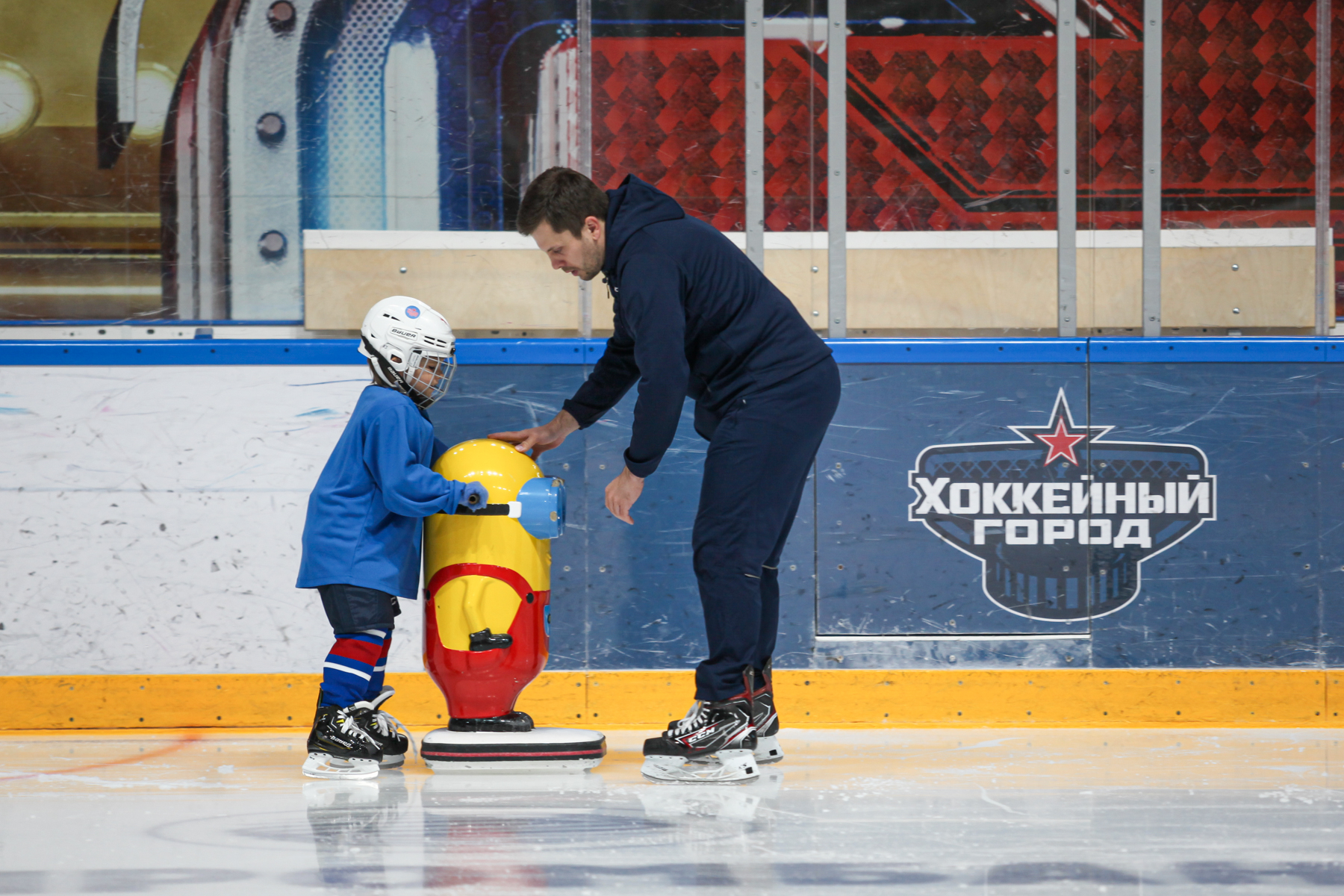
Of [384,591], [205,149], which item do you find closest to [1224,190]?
[384,591]

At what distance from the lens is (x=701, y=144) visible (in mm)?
3396

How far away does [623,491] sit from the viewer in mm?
2428

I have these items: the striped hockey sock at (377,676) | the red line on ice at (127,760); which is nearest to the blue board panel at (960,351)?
the striped hockey sock at (377,676)

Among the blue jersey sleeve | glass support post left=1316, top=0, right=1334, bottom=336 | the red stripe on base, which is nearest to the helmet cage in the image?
the blue jersey sleeve

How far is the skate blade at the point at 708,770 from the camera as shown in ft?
7.73

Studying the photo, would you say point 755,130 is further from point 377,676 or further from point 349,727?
point 349,727

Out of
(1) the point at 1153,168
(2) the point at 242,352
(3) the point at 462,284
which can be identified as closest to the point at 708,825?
(3) the point at 462,284

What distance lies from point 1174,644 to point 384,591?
2243 mm

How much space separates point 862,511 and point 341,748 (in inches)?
63.0

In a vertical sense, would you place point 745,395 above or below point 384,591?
above

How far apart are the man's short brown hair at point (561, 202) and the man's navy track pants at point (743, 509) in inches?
21.3

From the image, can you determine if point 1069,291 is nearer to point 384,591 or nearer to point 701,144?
point 701,144

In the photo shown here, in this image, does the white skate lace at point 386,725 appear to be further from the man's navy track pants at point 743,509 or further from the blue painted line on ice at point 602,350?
the blue painted line on ice at point 602,350

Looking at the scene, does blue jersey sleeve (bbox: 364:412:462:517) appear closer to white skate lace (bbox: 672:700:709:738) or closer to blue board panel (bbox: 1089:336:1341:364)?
white skate lace (bbox: 672:700:709:738)
